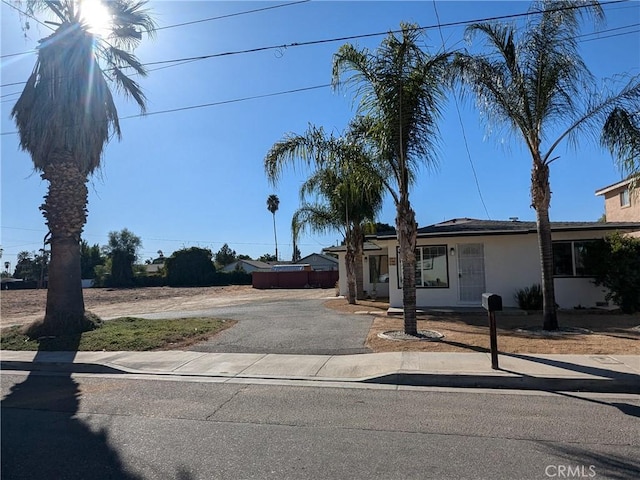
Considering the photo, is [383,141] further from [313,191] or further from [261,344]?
[313,191]

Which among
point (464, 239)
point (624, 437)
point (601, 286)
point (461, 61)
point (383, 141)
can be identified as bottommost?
point (624, 437)

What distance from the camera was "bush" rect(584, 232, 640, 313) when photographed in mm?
13227

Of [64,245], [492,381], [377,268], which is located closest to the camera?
[492,381]

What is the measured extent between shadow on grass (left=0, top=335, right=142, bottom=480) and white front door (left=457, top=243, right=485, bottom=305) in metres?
13.1

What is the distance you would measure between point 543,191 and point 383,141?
4.15 meters

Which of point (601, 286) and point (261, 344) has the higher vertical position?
point (601, 286)

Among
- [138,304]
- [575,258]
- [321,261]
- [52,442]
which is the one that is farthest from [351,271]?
[321,261]

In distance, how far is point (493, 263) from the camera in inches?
636

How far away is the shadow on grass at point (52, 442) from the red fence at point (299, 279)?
121ft

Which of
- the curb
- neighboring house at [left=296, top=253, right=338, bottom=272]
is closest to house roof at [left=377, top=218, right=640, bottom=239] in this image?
the curb

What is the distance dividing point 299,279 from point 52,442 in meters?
39.3

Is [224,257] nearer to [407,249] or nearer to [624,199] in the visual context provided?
[624,199]

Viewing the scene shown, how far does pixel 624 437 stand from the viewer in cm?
455

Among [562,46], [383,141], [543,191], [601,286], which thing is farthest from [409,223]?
[601,286]
